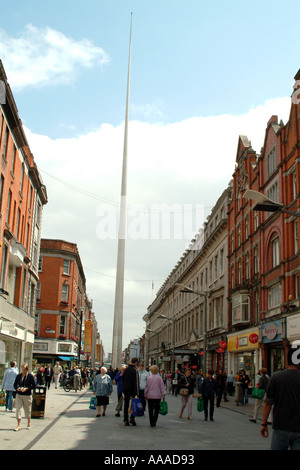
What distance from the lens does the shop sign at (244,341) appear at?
33.1m

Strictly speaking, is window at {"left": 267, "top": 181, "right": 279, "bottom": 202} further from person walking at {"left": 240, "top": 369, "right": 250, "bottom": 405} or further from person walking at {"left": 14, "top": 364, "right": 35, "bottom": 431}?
person walking at {"left": 14, "top": 364, "right": 35, "bottom": 431}

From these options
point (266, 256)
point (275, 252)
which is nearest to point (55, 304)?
point (266, 256)

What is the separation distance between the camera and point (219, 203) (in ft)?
161

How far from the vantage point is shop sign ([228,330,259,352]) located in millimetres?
33138

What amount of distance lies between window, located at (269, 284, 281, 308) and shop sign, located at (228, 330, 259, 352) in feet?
8.50

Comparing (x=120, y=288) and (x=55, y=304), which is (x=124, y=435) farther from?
(x=55, y=304)

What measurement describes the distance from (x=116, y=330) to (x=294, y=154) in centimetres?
1693

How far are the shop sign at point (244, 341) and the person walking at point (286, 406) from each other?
2705 cm

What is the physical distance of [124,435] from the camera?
12031 millimetres

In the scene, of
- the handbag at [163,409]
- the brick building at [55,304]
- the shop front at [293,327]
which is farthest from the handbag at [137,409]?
the brick building at [55,304]

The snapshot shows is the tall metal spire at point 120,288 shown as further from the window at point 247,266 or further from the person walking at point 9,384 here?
the person walking at point 9,384

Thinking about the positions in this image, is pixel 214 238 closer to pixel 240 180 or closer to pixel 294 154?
pixel 240 180

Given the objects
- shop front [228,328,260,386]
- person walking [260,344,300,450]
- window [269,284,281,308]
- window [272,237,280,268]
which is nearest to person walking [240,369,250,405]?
window [269,284,281,308]

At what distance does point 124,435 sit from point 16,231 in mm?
22918
